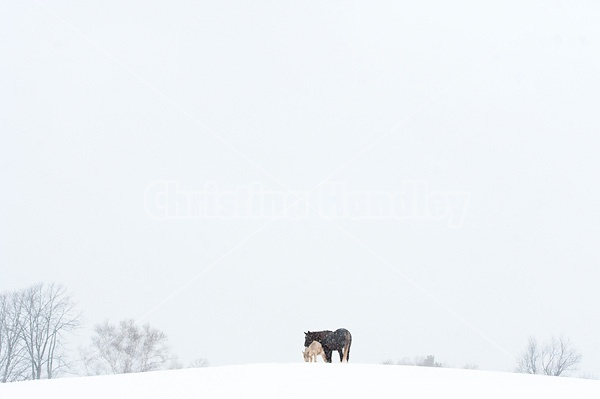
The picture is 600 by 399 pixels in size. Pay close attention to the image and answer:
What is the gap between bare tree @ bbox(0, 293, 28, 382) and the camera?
46719mm

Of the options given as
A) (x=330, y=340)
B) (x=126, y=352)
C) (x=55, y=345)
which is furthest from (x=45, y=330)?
(x=330, y=340)

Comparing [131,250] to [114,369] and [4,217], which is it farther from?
[114,369]

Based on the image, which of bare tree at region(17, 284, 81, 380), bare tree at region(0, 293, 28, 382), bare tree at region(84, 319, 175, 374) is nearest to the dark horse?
bare tree at region(0, 293, 28, 382)

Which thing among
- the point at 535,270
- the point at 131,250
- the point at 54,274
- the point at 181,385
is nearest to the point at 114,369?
the point at 181,385

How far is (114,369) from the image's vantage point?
5181 centimetres

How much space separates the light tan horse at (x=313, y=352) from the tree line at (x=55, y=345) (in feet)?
118

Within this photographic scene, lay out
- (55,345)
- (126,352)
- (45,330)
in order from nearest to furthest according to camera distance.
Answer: (55,345)
(45,330)
(126,352)

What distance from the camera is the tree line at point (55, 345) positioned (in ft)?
160

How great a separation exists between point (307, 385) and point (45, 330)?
45.6 m

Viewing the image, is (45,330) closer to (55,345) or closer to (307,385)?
(55,345)

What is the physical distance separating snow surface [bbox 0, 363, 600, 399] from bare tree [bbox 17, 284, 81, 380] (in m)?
38.2

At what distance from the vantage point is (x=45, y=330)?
5231 centimetres

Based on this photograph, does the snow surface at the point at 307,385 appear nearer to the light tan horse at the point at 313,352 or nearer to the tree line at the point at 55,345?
the light tan horse at the point at 313,352

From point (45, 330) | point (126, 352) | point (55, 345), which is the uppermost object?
point (45, 330)
